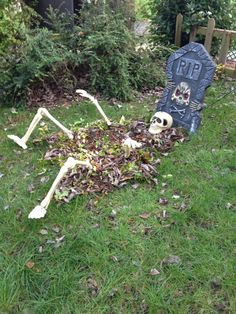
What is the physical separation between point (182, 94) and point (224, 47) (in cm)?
232

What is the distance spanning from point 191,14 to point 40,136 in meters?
3.63

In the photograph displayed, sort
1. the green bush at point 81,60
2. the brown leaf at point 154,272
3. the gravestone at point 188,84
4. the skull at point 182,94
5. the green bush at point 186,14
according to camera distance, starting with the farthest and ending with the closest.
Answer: the green bush at point 186,14 → the green bush at point 81,60 → the skull at point 182,94 → the gravestone at point 188,84 → the brown leaf at point 154,272

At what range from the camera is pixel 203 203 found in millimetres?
3238

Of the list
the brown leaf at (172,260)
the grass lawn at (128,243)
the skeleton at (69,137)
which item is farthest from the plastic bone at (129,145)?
the brown leaf at (172,260)

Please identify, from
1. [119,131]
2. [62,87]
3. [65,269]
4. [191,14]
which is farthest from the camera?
[191,14]

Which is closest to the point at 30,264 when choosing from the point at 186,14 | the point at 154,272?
the point at 154,272

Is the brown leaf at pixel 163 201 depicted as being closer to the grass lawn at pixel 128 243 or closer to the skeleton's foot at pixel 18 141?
the grass lawn at pixel 128 243

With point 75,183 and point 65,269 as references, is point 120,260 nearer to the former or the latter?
point 65,269

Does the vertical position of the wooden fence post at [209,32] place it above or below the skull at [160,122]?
above

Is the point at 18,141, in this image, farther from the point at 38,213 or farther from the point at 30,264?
the point at 30,264

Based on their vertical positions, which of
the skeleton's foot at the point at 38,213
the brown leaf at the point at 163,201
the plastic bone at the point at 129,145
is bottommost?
the skeleton's foot at the point at 38,213

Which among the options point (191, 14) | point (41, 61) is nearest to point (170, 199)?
point (41, 61)

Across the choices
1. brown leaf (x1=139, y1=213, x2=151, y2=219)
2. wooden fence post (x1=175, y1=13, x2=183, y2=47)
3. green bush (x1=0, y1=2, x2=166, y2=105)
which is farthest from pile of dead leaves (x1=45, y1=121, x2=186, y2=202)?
wooden fence post (x1=175, y1=13, x2=183, y2=47)

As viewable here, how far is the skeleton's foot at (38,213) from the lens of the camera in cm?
297
